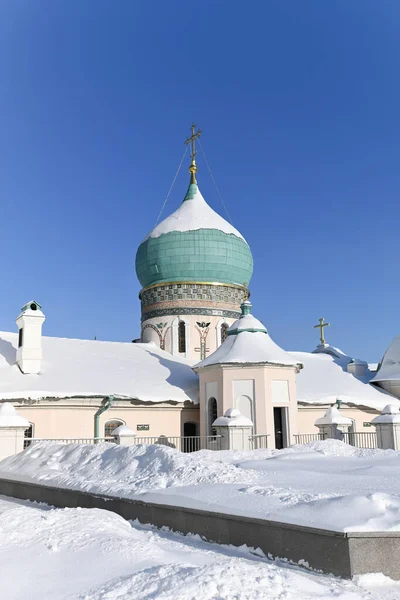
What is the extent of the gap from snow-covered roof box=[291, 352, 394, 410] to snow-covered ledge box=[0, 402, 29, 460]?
12.0 metres

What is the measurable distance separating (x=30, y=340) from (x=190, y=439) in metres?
6.42

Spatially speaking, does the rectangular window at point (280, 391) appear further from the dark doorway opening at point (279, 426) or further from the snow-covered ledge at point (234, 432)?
the snow-covered ledge at point (234, 432)

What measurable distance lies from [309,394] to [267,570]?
64.0 ft

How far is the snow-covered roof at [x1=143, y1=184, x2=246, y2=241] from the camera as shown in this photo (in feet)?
91.2

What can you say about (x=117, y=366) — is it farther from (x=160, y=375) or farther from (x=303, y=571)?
(x=303, y=571)

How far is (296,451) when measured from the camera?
1280 cm

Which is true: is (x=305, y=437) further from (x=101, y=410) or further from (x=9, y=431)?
(x=9, y=431)

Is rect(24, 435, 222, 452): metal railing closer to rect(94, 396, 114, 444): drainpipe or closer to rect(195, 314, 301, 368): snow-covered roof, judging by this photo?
rect(94, 396, 114, 444): drainpipe

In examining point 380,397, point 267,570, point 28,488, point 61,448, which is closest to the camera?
point 267,570

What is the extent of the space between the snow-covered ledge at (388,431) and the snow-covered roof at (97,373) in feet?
23.4

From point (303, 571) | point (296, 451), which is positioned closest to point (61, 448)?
point (296, 451)

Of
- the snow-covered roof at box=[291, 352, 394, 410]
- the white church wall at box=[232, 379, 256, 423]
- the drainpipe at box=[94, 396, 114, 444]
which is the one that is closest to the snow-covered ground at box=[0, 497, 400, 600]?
the drainpipe at box=[94, 396, 114, 444]

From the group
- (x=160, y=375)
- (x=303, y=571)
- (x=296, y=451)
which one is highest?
(x=160, y=375)

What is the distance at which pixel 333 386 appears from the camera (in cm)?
2503
